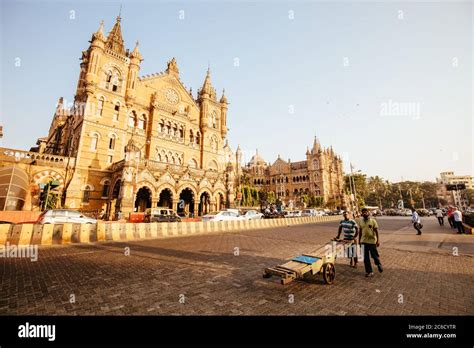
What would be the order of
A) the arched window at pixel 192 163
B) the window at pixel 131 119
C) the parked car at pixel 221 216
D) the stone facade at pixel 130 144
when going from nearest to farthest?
the parked car at pixel 221 216, the stone facade at pixel 130 144, the window at pixel 131 119, the arched window at pixel 192 163

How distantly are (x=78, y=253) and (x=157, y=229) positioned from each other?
6.01 m

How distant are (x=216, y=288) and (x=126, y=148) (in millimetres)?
23020

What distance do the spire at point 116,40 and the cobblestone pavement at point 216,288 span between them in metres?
35.8

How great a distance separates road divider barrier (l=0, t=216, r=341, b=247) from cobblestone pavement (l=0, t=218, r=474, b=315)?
3.40m

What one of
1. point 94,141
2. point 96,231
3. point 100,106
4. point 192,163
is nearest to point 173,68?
point 100,106

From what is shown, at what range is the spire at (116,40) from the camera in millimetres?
33094

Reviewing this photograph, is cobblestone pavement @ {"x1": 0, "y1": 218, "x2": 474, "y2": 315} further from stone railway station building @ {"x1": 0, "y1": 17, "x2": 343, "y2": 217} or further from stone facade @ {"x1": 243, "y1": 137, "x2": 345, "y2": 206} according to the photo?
stone facade @ {"x1": 243, "y1": 137, "x2": 345, "y2": 206}

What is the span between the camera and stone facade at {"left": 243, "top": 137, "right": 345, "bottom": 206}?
71812 mm

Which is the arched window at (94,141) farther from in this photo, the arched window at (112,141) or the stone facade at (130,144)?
the arched window at (112,141)

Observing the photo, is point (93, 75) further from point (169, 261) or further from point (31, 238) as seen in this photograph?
point (169, 261)

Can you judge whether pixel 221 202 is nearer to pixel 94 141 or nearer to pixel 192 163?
pixel 192 163

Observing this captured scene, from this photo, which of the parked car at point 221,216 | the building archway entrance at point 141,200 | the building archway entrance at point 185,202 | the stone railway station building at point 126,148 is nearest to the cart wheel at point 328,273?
the parked car at point 221,216

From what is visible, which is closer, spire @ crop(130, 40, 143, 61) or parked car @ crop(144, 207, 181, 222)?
parked car @ crop(144, 207, 181, 222)

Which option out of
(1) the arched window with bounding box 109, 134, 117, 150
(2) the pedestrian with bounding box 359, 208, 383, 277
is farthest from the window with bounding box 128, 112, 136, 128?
(2) the pedestrian with bounding box 359, 208, 383, 277
